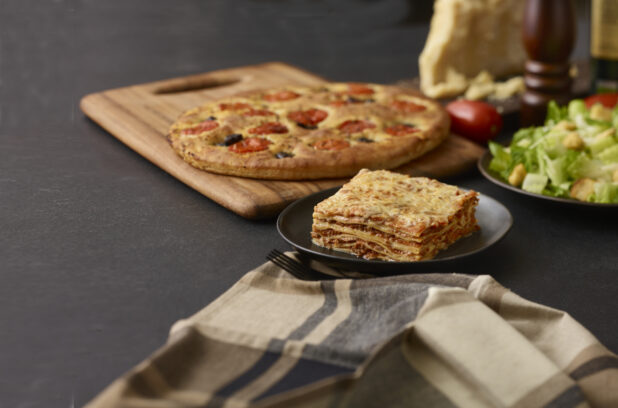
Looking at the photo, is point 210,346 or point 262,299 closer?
point 210,346

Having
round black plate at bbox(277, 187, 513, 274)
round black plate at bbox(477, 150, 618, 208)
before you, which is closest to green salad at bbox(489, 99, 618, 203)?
round black plate at bbox(477, 150, 618, 208)

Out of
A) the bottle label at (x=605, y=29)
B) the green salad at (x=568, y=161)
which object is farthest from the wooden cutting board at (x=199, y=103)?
the bottle label at (x=605, y=29)

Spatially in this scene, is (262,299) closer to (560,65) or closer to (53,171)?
(53,171)

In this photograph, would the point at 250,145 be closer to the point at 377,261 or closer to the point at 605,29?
the point at 377,261

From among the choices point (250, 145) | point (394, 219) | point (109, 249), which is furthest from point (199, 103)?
point (394, 219)

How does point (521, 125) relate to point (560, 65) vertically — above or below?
below

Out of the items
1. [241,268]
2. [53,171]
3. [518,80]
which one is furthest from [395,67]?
[241,268]

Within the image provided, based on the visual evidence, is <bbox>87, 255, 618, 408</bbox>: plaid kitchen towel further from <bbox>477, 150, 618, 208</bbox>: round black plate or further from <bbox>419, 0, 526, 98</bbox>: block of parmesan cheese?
<bbox>419, 0, 526, 98</bbox>: block of parmesan cheese

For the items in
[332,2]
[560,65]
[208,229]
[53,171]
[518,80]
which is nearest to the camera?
[208,229]
